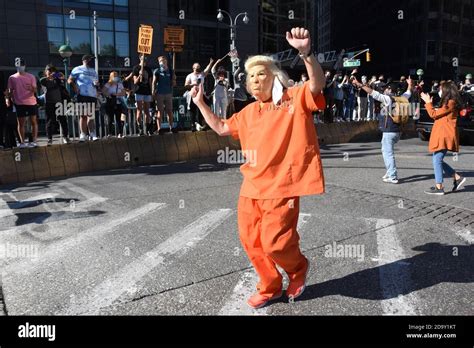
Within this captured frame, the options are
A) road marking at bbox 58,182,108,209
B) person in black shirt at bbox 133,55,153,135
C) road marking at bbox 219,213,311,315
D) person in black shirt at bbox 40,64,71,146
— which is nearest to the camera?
road marking at bbox 219,213,311,315

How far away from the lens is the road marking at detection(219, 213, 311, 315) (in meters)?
3.62

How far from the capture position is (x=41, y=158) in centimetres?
964

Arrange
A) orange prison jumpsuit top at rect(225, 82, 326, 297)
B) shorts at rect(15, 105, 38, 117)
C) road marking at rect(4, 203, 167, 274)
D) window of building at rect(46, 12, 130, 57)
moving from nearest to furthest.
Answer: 1. orange prison jumpsuit top at rect(225, 82, 326, 297)
2. road marking at rect(4, 203, 167, 274)
3. shorts at rect(15, 105, 38, 117)
4. window of building at rect(46, 12, 130, 57)

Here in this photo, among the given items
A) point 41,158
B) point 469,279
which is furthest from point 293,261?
point 41,158

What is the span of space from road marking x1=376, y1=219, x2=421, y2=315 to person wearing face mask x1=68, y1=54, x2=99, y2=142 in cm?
747

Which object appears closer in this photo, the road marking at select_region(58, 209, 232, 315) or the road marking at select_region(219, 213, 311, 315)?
the road marking at select_region(219, 213, 311, 315)

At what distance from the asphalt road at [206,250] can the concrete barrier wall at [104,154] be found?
72cm

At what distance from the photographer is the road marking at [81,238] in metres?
4.67

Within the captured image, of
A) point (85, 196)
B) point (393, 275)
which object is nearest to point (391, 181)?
point (393, 275)

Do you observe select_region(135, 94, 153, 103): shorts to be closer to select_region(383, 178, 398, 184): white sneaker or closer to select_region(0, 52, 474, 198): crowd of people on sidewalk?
select_region(0, 52, 474, 198): crowd of people on sidewalk

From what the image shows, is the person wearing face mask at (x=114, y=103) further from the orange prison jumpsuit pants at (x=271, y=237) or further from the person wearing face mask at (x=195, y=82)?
the orange prison jumpsuit pants at (x=271, y=237)

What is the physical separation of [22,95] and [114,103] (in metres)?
2.59

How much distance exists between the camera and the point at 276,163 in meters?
3.48
